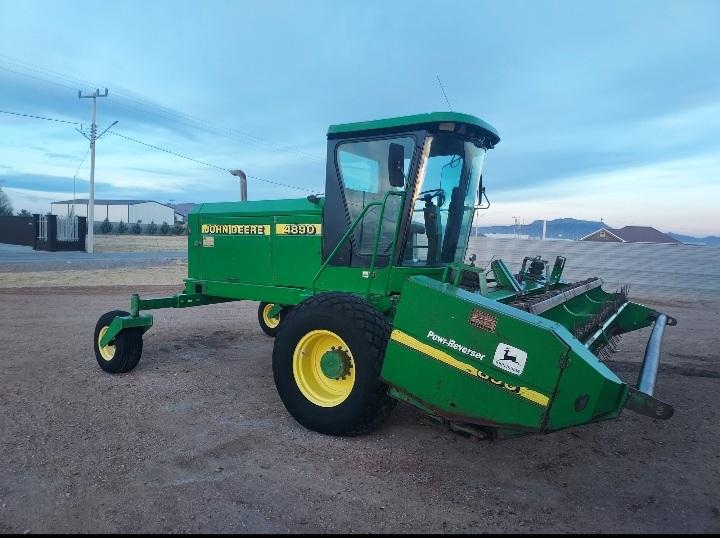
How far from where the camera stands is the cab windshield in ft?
14.8

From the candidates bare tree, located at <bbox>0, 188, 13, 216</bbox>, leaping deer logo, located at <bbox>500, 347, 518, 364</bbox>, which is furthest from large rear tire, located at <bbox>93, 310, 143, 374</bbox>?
bare tree, located at <bbox>0, 188, 13, 216</bbox>

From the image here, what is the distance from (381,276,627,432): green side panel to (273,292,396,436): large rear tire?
20 centimetres

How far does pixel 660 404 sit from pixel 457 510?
1.29 m

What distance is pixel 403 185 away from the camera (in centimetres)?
438

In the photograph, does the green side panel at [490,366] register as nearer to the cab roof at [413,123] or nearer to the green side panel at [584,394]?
the green side panel at [584,394]

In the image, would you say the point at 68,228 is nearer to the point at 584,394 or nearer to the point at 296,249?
the point at 296,249

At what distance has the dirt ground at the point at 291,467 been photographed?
2.97m

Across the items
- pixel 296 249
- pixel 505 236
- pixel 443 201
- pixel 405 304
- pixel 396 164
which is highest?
pixel 396 164

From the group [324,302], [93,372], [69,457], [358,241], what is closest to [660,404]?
[324,302]

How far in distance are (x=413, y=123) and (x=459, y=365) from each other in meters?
2.05

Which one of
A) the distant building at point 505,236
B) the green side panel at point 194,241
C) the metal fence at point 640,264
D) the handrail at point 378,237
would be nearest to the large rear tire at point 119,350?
the green side panel at point 194,241

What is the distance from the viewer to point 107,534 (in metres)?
2.78

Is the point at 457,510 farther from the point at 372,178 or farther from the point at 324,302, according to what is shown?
the point at 372,178

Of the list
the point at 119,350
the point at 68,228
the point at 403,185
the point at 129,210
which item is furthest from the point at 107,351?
the point at 129,210
